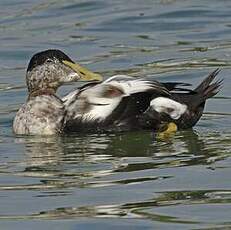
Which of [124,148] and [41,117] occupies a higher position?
[41,117]

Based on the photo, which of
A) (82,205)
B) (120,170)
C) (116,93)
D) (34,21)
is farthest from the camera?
(34,21)

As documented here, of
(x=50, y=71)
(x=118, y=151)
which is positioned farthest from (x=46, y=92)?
(x=118, y=151)

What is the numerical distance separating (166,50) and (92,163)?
6.16 metres

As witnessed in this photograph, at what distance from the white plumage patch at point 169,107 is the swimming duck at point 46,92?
78cm

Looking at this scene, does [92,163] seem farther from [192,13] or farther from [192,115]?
[192,13]

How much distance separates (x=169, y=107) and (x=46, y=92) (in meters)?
1.27

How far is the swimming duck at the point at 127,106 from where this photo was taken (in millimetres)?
10516

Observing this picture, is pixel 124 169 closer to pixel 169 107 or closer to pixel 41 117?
pixel 169 107

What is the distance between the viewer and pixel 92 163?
30.8ft

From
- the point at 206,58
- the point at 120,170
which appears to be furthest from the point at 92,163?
the point at 206,58

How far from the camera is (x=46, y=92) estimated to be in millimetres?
11336

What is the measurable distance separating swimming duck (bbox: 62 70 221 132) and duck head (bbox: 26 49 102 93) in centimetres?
52

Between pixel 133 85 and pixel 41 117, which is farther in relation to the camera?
pixel 41 117

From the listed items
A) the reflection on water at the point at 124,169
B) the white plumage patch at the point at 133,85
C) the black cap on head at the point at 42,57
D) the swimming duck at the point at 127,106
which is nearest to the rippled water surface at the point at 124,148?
the reflection on water at the point at 124,169
